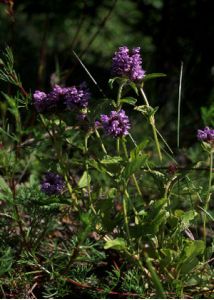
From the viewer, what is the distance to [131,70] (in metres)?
1.54

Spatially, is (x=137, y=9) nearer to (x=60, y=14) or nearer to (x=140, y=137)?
(x=60, y=14)

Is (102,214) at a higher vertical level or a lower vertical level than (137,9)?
lower

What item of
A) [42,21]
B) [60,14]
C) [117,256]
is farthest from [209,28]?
[117,256]

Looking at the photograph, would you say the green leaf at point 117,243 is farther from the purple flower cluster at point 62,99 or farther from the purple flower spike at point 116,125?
the purple flower cluster at point 62,99

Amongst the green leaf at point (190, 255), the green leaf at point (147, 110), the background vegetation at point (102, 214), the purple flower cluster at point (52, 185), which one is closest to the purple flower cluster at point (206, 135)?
the background vegetation at point (102, 214)

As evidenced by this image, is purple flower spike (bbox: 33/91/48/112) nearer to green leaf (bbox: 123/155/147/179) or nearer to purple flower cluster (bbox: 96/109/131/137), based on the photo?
purple flower cluster (bbox: 96/109/131/137)

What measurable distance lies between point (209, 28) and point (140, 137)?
0.99 m

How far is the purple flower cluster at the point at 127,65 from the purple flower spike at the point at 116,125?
112mm

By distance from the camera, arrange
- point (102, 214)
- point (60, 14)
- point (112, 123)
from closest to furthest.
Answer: point (112, 123) < point (102, 214) < point (60, 14)

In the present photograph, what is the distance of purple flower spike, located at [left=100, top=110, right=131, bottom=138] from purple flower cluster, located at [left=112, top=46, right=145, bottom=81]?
11cm

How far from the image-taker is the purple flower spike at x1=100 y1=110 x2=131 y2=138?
1477 millimetres

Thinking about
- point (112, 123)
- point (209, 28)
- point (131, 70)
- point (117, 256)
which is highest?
point (209, 28)

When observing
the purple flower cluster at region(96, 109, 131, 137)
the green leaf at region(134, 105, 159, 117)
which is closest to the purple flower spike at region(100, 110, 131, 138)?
the purple flower cluster at region(96, 109, 131, 137)

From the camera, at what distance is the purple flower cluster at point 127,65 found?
5.01 ft
